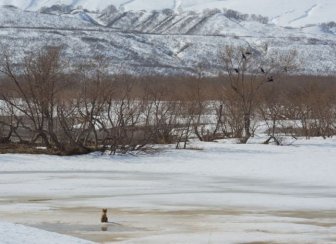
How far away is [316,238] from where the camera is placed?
1385cm

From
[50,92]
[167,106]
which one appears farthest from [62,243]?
[167,106]

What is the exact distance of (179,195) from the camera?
20.9 metres

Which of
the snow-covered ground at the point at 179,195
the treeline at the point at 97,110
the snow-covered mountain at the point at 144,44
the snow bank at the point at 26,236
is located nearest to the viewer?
the snow bank at the point at 26,236

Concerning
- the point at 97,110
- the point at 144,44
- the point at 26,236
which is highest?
the point at 144,44

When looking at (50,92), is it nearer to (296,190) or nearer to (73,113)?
(73,113)

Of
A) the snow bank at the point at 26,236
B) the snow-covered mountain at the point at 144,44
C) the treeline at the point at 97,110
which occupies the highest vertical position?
the snow-covered mountain at the point at 144,44

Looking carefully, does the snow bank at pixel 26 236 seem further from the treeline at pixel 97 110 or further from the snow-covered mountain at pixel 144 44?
the snow-covered mountain at pixel 144 44

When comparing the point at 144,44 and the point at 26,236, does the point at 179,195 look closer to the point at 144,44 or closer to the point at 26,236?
the point at 26,236

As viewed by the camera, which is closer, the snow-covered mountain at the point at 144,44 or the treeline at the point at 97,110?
the treeline at the point at 97,110

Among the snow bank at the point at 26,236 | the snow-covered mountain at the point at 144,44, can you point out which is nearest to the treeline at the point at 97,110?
the snow bank at the point at 26,236

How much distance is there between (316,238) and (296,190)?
9011 mm

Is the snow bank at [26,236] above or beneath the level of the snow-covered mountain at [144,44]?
beneath

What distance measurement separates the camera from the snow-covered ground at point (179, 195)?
14.7 metres

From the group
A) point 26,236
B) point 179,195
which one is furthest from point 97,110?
point 26,236
